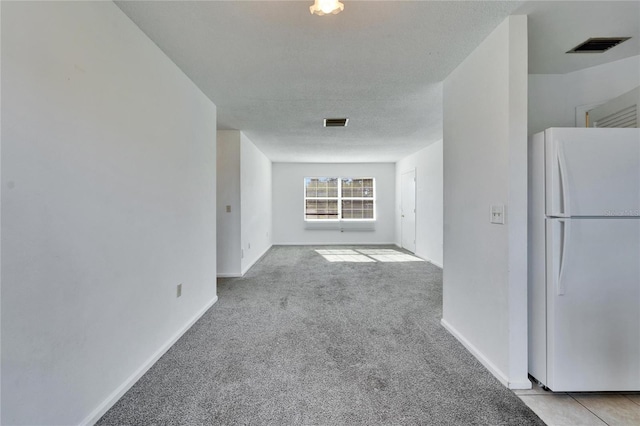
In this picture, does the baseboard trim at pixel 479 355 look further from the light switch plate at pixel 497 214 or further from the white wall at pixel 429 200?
the white wall at pixel 429 200

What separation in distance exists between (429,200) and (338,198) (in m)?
2.89

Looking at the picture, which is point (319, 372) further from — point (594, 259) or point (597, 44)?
point (597, 44)

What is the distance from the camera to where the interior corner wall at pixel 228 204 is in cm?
436

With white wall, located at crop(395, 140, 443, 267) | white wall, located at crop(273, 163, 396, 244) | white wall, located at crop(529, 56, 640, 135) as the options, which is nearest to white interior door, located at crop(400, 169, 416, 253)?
white wall, located at crop(395, 140, 443, 267)

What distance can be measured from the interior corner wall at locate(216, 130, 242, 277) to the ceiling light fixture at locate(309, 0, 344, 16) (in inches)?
126

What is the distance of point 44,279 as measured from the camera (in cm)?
120

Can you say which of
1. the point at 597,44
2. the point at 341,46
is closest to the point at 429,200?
the point at 597,44

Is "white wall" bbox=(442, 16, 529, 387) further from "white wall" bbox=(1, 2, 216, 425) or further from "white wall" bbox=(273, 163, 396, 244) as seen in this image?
"white wall" bbox=(273, 163, 396, 244)

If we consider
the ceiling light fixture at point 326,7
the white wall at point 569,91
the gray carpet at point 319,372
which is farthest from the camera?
the white wall at point 569,91

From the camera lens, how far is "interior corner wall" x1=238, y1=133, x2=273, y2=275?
4582 millimetres

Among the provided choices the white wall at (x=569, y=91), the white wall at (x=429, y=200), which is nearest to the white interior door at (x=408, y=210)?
the white wall at (x=429, y=200)

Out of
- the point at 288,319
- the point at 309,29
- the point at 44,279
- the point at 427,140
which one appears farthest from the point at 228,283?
the point at 427,140

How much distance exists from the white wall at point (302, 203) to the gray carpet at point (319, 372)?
447 centimetres

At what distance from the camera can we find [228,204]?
4.40 m
